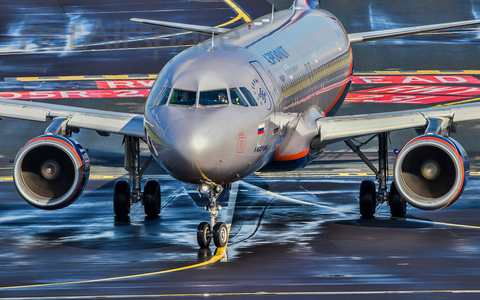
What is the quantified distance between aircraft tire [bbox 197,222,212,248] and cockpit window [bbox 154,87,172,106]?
2.70 meters

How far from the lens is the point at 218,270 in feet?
56.1

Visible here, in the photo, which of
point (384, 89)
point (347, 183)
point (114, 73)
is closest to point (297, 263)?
point (347, 183)

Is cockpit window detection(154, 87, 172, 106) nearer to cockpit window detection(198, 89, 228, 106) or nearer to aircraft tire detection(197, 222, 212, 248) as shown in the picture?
cockpit window detection(198, 89, 228, 106)

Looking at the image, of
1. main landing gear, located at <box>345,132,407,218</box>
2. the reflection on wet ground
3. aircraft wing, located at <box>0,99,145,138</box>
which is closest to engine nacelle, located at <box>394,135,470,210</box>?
the reflection on wet ground

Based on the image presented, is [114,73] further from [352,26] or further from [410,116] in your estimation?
[410,116]

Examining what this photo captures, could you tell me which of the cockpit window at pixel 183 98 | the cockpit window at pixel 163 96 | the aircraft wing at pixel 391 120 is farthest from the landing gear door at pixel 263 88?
the aircraft wing at pixel 391 120

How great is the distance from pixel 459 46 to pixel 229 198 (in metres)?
25.7

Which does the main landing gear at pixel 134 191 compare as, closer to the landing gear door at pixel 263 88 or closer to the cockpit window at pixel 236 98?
the landing gear door at pixel 263 88

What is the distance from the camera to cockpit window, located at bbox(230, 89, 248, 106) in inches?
702

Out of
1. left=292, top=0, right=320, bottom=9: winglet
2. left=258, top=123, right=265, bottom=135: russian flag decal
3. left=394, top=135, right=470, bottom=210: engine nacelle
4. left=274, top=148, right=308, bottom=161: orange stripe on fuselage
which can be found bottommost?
left=394, top=135, right=470, bottom=210: engine nacelle

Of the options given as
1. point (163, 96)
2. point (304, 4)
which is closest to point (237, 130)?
point (163, 96)

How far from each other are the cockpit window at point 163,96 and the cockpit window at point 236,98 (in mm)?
1212

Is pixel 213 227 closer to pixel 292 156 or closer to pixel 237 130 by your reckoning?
pixel 237 130

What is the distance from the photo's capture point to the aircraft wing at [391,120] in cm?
2119
